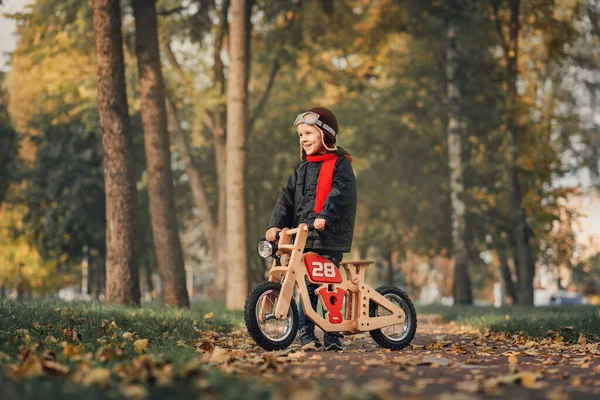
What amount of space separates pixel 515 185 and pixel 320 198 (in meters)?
14.3

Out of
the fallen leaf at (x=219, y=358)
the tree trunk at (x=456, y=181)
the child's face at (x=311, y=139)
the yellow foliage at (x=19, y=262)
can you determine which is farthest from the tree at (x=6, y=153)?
the fallen leaf at (x=219, y=358)

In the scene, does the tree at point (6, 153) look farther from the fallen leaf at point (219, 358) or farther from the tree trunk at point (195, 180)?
the fallen leaf at point (219, 358)

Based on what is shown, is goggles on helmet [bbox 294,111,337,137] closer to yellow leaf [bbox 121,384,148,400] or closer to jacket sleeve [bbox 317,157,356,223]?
jacket sleeve [bbox 317,157,356,223]

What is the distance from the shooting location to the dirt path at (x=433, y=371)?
471cm

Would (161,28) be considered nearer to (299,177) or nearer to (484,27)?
(484,27)

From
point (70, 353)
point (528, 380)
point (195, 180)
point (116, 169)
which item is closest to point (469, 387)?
point (528, 380)

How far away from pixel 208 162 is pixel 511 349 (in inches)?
962

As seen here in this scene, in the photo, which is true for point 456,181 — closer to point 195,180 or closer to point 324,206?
point 195,180

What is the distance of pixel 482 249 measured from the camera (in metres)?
28.9

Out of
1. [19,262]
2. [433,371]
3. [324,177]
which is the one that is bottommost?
[433,371]

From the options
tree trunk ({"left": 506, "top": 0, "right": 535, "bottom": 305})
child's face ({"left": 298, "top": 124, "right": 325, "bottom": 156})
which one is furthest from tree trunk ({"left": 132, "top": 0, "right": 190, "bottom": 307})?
tree trunk ({"left": 506, "top": 0, "right": 535, "bottom": 305})

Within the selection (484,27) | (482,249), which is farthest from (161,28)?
(482,249)

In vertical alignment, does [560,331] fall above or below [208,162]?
below

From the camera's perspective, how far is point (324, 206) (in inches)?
292
